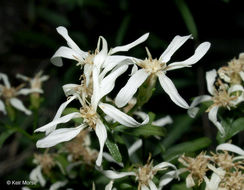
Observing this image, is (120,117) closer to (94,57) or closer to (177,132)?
(94,57)

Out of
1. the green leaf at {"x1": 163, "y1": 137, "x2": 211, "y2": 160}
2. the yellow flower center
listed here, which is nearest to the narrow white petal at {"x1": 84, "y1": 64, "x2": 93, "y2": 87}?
the yellow flower center

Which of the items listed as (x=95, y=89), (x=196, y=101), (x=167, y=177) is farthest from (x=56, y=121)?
(x=196, y=101)

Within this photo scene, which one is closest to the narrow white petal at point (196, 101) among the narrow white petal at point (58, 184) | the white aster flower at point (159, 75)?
the white aster flower at point (159, 75)

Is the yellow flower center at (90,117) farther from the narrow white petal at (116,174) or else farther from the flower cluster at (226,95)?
the flower cluster at (226,95)

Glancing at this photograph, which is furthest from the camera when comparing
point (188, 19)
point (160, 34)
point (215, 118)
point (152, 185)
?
point (160, 34)

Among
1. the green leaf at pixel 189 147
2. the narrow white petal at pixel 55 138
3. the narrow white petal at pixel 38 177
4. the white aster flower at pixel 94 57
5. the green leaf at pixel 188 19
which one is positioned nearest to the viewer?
the narrow white petal at pixel 55 138

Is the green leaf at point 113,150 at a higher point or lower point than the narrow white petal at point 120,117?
lower

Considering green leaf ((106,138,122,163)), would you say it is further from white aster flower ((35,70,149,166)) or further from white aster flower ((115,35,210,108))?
white aster flower ((115,35,210,108))
